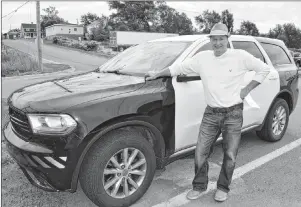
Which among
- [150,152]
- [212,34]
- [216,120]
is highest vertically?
[212,34]

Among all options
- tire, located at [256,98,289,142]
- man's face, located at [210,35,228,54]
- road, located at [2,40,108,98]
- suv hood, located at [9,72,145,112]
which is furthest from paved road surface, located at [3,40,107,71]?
man's face, located at [210,35,228,54]

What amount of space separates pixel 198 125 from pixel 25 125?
1.76 metres

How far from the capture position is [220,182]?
3.16m

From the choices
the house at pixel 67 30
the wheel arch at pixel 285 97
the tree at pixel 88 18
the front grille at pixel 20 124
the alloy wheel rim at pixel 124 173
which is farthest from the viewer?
the tree at pixel 88 18

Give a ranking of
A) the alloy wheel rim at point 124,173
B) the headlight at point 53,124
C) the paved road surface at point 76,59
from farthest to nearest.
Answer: the paved road surface at point 76,59 < the alloy wheel rim at point 124,173 < the headlight at point 53,124

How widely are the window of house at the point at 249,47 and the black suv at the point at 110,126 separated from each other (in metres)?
0.52

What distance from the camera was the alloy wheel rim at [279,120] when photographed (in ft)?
15.4

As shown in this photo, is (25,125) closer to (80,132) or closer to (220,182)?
(80,132)

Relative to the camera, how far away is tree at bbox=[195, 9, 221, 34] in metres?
79.3

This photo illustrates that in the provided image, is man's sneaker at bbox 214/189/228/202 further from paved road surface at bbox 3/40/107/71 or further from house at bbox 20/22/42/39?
house at bbox 20/22/42/39

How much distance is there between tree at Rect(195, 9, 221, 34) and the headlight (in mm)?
80006

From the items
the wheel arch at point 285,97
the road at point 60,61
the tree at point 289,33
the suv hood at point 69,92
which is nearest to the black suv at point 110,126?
the suv hood at point 69,92

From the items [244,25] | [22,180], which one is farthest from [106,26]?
[22,180]

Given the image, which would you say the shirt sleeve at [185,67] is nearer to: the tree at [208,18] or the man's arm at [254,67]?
the man's arm at [254,67]
